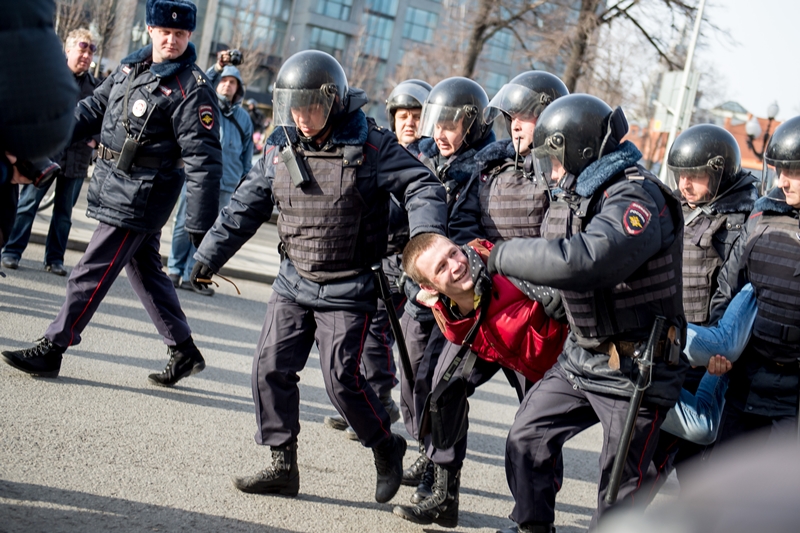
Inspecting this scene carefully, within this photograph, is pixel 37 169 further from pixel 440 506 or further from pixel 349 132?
pixel 440 506

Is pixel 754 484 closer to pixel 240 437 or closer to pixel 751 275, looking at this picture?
pixel 751 275

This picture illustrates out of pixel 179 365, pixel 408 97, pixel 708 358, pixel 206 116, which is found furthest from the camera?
pixel 408 97

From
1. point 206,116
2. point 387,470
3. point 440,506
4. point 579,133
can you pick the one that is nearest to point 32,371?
point 206,116

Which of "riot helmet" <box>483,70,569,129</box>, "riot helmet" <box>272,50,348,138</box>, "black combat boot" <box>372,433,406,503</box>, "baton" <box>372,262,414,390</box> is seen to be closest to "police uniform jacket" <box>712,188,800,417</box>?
"riot helmet" <box>483,70,569,129</box>

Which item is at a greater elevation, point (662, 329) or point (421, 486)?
point (662, 329)

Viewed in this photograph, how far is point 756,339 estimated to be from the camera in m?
3.70

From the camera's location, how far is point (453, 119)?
4.74 m

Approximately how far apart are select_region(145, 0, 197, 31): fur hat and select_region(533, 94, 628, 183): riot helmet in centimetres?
252

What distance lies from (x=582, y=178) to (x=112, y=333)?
4.00m

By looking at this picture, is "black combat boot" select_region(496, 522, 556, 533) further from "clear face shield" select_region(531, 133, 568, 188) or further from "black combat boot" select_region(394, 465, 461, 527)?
"clear face shield" select_region(531, 133, 568, 188)

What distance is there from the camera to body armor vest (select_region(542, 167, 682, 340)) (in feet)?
10.0

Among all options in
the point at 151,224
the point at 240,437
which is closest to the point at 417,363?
the point at 240,437

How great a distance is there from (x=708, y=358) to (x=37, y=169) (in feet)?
8.43

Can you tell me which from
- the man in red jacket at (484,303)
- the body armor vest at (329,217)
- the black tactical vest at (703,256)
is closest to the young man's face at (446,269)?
the man in red jacket at (484,303)
